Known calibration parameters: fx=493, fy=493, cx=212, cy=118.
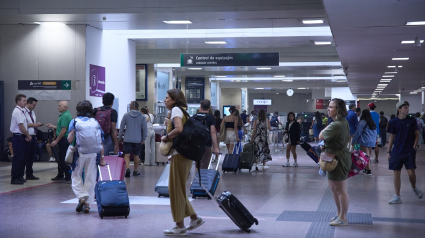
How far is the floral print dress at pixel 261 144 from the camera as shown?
1258 cm

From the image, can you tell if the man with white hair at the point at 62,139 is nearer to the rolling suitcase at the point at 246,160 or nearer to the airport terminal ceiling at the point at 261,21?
the airport terminal ceiling at the point at 261,21

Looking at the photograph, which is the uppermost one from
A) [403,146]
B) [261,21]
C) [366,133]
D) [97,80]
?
[261,21]

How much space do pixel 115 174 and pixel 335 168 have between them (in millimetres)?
3652

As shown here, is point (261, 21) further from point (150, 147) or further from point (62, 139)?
point (62, 139)

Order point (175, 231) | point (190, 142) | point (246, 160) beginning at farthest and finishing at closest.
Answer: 1. point (246, 160)
2. point (175, 231)
3. point (190, 142)

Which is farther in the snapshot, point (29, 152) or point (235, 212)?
point (29, 152)

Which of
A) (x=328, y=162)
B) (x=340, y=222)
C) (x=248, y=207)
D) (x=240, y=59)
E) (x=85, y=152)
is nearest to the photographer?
(x=328, y=162)

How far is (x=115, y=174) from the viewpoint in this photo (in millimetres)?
7754

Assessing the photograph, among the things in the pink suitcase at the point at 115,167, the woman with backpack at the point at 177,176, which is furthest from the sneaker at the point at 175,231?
the pink suitcase at the point at 115,167

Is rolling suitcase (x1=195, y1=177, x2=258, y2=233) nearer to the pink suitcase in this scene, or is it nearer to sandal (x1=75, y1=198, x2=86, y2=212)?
sandal (x1=75, y1=198, x2=86, y2=212)

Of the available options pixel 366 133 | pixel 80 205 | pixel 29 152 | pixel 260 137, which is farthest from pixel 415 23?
pixel 29 152

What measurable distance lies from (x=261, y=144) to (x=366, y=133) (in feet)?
8.68

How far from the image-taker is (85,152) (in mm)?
6371

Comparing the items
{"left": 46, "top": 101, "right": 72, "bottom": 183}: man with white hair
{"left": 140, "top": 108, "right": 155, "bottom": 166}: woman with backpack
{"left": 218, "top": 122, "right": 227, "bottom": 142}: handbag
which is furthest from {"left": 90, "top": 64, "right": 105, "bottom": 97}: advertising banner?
{"left": 218, "top": 122, "right": 227, "bottom": 142}: handbag
